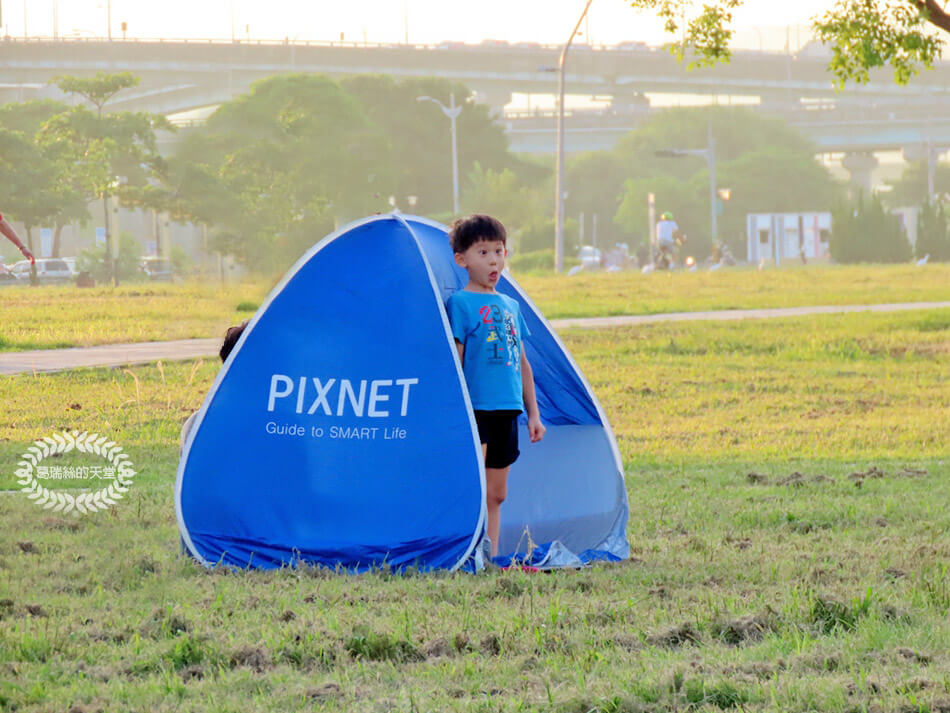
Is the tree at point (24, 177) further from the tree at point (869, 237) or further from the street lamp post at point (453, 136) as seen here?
the tree at point (869, 237)

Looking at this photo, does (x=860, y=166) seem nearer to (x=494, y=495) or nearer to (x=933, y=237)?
(x=933, y=237)

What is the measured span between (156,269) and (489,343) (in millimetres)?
35109

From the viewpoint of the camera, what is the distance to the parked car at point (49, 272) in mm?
29969

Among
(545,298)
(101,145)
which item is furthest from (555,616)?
(101,145)

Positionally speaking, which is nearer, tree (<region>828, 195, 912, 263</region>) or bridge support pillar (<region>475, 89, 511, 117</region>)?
tree (<region>828, 195, 912, 263</region>)

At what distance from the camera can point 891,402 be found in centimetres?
1288

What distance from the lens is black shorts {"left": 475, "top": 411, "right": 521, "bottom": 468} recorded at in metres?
5.61

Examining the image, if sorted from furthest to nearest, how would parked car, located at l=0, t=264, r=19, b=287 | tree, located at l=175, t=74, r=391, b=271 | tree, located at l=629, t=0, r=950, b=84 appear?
tree, located at l=175, t=74, r=391, b=271
parked car, located at l=0, t=264, r=19, b=287
tree, located at l=629, t=0, r=950, b=84

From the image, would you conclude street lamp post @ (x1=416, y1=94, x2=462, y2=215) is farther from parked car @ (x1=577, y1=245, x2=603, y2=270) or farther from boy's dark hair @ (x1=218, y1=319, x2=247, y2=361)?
boy's dark hair @ (x1=218, y1=319, x2=247, y2=361)

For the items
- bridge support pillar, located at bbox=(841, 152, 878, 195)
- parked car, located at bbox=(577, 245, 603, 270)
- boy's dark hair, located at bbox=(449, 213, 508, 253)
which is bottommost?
parked car, located at bbox=(577, 245, 603, 270)

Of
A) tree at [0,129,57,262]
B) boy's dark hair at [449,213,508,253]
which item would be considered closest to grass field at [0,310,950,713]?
boy's dark hair at [449,213,508,253]

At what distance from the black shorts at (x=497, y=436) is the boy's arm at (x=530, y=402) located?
2.9 inches

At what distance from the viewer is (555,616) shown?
Answer: 15.4 feet

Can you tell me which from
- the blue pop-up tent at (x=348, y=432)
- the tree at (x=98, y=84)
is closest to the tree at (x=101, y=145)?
the tree at (x=98, y=84)
